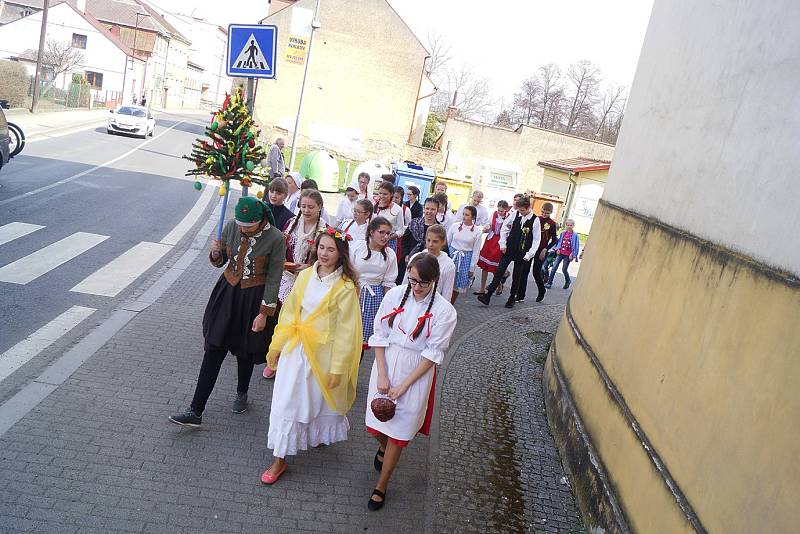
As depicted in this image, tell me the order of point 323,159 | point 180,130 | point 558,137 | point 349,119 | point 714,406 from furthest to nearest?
1. point 180,130
2. point 349,119
3. point 558,137
4. point 323,159
5. point 714,406

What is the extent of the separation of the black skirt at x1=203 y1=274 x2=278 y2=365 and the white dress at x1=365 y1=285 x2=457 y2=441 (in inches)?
45.9

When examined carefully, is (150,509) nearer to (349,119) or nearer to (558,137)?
(558,137)

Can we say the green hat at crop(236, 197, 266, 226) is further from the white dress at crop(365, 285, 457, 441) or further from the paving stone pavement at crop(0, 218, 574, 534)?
the paving stone pavement at crop(0, 218, 574, 534)

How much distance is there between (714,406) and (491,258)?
8611mm

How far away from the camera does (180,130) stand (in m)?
41.9

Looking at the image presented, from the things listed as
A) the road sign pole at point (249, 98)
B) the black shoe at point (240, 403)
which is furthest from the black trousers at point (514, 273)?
the black shoe at point (240, 403)

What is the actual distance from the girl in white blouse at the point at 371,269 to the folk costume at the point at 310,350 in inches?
65.0

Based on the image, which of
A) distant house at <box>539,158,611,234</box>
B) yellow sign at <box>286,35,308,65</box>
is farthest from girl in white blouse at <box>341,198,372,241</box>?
yellow sign at <box>286,35,308,65</box>

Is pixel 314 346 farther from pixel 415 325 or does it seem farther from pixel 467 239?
pixel 467 239

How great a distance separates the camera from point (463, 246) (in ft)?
36.1

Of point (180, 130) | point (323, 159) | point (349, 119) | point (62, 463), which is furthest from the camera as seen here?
point (180, 130)

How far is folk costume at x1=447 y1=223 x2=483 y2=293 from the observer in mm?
10977

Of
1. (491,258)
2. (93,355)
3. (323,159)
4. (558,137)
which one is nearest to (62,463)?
(93,355)

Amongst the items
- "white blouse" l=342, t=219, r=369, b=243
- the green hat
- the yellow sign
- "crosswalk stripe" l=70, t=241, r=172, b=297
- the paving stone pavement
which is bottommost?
"crosswalk stripe" l=70, t=241, r=172, b=297
